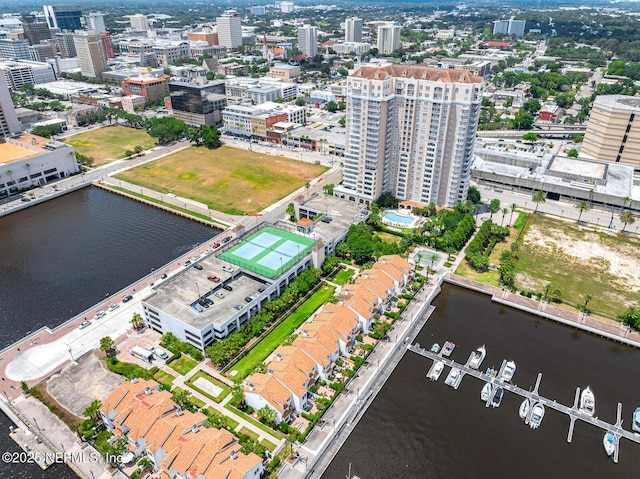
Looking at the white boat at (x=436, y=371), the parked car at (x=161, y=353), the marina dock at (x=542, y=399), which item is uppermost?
the parked car at (x=161, y=353)

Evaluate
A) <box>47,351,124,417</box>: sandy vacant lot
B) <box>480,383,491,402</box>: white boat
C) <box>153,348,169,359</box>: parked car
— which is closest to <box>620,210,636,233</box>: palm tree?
<box>480,383,491,402</box>: white boat

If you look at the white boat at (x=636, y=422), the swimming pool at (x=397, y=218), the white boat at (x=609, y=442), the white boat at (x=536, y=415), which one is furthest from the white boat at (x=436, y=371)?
the swimming pool at (x=397, y=218)

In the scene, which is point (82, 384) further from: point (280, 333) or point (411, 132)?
point (411, 132)

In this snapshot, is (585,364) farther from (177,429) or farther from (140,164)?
(140,164)

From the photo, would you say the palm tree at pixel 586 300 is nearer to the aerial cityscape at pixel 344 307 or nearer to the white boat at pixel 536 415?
the aerial cityscape at pixel 344 307

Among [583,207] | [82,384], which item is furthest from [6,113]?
[583,207]
